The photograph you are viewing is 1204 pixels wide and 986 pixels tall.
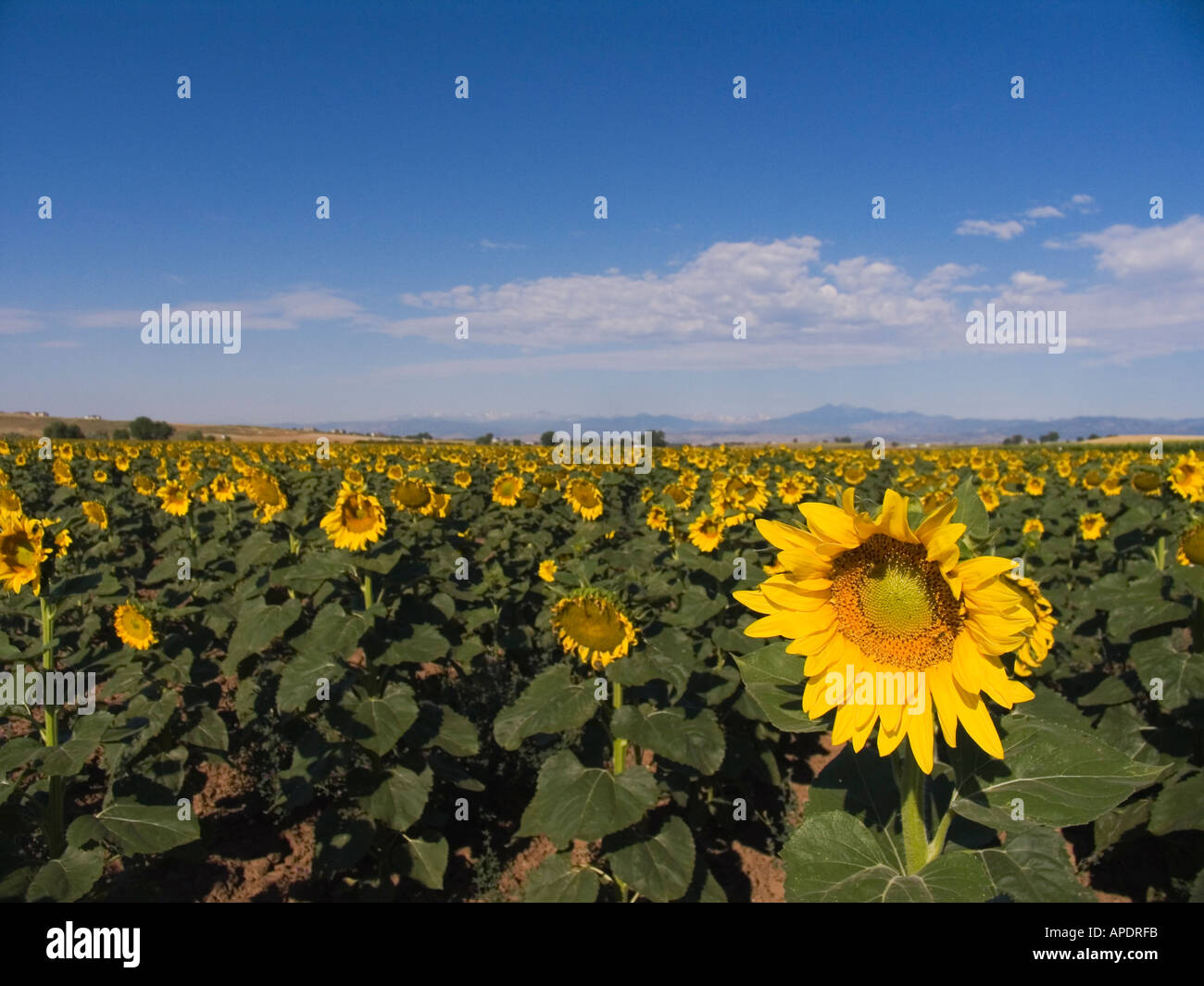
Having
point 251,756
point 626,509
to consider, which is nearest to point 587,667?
point 251,756

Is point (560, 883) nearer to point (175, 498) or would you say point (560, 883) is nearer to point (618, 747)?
point (618, 747)

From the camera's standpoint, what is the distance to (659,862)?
3.31m

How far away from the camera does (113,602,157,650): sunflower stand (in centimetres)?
486

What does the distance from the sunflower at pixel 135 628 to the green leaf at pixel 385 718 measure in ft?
6.70

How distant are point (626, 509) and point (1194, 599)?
11.2m

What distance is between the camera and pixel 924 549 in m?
1.49

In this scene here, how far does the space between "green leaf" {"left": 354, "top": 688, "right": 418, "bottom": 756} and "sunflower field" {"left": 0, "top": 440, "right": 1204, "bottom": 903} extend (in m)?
0.02

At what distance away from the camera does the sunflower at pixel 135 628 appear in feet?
15.9

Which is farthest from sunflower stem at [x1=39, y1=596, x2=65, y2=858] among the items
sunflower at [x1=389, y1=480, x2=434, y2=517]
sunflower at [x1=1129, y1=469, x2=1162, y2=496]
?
sunflower at [x1=1129, y1=469, x2=1162, y2=496]

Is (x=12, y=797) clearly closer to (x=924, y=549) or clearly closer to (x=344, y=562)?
(x=344, y=562)

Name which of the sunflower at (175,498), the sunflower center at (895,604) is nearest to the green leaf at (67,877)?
the sunflower center at (895,604)

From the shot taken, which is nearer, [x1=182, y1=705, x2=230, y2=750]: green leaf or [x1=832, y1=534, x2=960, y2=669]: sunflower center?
[x1=832, y1=534, x2=960, y2=669]: sunflower center

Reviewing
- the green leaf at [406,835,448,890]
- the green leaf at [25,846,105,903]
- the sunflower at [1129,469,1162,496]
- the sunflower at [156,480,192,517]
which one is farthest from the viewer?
the sunflower at [156,480,192,517]

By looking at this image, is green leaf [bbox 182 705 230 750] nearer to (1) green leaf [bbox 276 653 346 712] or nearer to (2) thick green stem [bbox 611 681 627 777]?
(1) green leaf [bbox 276 653 346 712]
